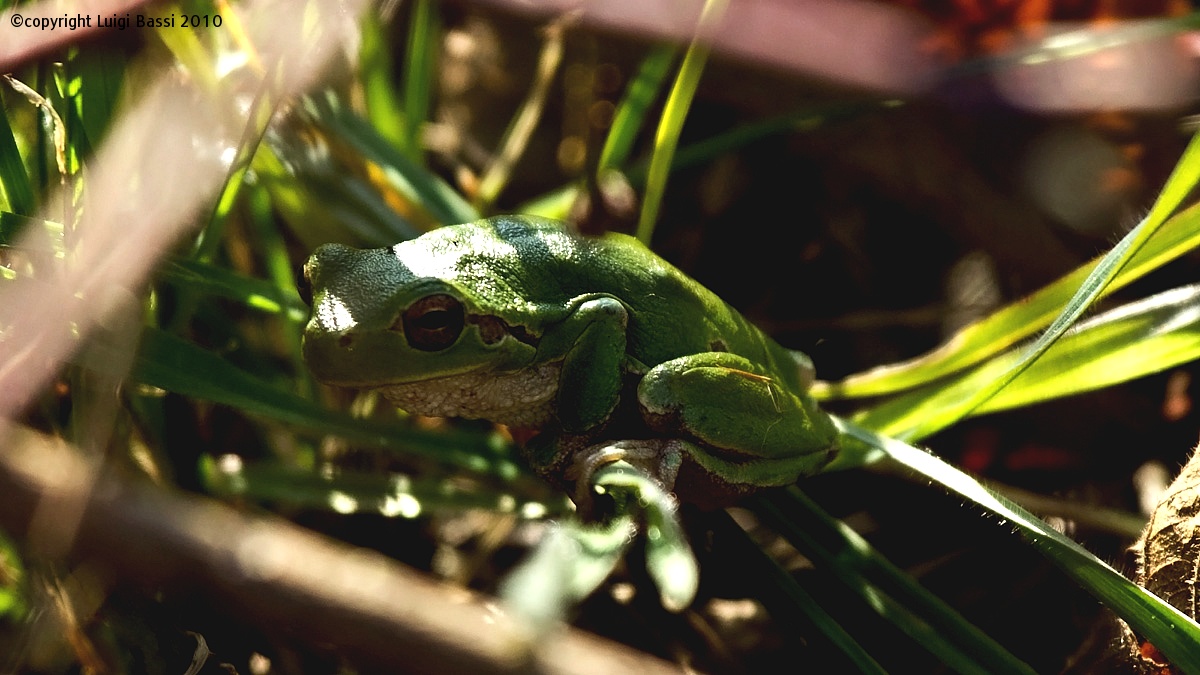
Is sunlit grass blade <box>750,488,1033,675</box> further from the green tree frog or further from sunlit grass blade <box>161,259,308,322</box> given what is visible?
sunlit grass blade <box>161,259,308,322</box>

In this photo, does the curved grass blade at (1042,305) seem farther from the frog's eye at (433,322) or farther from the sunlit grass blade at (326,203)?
the sunlit grass blade at (326,203)

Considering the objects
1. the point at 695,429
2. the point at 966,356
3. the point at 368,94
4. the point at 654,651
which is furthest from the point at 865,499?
the point at 368,94

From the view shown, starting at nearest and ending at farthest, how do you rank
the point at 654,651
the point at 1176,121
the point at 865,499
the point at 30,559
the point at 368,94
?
the point at 30,559 < the point at 654,651 < the point at 865,499 < the point at 368,94 < the point at 1176,121

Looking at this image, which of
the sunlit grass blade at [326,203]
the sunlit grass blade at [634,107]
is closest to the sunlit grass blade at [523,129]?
the sunlit grass blade at [634,107]

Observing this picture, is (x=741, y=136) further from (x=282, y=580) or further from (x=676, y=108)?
(x=282, y=580)

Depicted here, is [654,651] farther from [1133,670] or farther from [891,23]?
[891,23]

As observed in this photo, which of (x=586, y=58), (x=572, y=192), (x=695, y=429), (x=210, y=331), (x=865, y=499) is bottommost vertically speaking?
(x=695, y=429)
